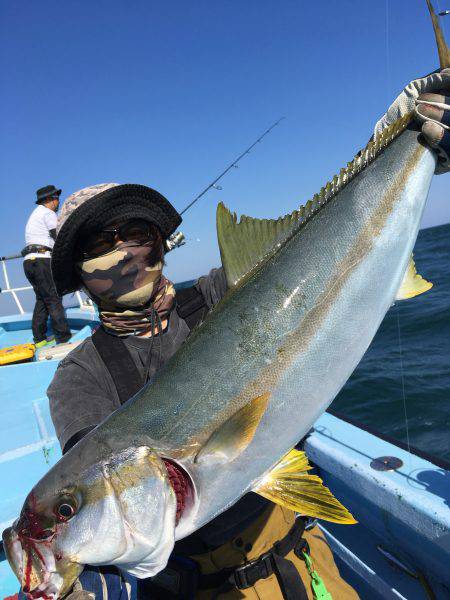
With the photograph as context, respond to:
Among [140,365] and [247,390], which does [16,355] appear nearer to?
[140,365]

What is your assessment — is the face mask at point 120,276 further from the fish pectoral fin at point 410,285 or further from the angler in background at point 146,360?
the fish pectoral fin at point 410,285

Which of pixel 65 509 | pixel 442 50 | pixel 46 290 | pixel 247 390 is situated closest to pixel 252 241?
pixel 247 390

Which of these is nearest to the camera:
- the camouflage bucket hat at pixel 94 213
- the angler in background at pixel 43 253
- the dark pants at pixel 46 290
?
the camouflage bucket hat at pixel 94 213

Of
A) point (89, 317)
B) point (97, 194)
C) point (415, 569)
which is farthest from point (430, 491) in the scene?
point (89, 317)

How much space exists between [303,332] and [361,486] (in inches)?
69.4

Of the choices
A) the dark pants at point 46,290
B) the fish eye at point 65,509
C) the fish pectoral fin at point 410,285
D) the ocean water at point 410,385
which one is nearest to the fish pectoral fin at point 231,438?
the fish eye at point 65,509

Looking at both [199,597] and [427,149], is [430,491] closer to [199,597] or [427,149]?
[199,597]

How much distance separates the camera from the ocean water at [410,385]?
6824 millimetres

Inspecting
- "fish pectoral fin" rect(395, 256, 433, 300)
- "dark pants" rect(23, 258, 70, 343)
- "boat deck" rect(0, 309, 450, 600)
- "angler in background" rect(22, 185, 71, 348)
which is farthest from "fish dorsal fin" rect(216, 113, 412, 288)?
"dark pants" rect(23, 258, 70, 343)

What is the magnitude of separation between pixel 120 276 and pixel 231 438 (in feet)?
3.75

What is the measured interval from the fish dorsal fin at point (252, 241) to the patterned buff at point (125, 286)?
0.57 m

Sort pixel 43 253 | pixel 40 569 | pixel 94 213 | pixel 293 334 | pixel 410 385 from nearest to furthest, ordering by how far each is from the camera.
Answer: pixel 40 569
pixel 293 334
pixel 94 213
pixel 410 385
pixel 43 253

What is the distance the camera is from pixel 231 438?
1.82 metres

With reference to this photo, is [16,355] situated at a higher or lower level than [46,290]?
lower
